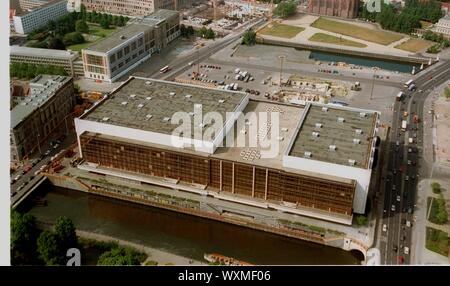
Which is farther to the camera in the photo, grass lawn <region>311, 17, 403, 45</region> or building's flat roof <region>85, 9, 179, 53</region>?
grass lawn <region>311, 17, 403, 45</region>

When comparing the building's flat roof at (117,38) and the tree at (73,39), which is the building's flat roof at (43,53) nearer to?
the building's flat roof at (117,38)

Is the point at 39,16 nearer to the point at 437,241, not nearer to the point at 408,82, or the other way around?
the point at 408,82

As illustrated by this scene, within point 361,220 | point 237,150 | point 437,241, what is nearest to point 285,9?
point 237,150

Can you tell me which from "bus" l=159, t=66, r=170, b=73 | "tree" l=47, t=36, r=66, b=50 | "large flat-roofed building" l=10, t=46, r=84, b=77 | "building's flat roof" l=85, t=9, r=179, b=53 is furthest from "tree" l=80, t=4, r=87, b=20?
"bus" l=159, t=66, r=170, b=73

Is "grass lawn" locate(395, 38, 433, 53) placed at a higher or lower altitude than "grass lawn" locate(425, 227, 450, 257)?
higher

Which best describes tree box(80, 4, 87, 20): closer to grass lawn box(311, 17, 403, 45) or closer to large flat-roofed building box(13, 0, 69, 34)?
large flat-roofed building box(13, 0, 69, 34)

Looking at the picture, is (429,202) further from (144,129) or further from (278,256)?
(144,129)
